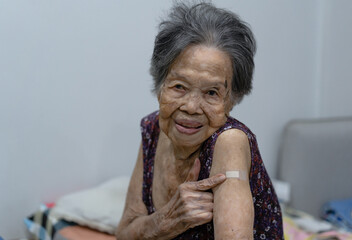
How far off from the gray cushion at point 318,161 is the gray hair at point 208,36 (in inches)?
64.5

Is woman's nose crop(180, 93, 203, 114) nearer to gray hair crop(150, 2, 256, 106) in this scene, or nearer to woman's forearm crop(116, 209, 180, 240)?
gray hair crop(150, 2, 256, 106)

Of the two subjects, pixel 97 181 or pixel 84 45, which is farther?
pixel 97 181

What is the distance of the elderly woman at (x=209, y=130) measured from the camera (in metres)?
1.19

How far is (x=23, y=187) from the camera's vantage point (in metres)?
2.07

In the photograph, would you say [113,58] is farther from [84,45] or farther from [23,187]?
[23,187]

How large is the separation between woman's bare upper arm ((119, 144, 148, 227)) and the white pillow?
1.25ft

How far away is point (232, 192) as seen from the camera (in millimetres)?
1170

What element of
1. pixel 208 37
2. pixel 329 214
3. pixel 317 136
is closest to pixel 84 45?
pixel 208 37

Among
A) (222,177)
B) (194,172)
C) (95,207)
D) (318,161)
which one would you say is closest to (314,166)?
(318,161)

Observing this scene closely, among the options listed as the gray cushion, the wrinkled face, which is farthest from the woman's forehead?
the gray cushion

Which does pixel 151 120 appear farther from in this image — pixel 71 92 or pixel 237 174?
pixel 71 92

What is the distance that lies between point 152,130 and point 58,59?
0.71 meters

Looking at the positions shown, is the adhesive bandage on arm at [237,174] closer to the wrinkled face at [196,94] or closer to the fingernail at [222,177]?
the fingernail at [222,177]

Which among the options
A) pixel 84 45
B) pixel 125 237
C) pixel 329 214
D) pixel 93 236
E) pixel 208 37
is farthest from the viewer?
pixel 329 214
